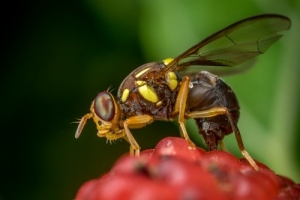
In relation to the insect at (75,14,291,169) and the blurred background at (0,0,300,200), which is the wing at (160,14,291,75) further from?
the blurred background at (0,0,300,200)

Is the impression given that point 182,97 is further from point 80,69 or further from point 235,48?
point 80,69

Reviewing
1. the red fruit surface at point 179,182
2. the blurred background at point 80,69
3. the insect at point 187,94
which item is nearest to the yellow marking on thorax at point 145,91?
the insect at point 187,94

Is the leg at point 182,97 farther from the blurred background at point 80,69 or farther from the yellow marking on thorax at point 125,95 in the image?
the blurred background at point 80,69

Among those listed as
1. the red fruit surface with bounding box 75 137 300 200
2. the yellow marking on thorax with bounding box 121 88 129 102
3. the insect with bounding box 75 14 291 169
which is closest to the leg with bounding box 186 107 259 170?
the insect with bounding box 75 14 291 169

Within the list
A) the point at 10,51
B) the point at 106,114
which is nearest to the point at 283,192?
the point at 106,114

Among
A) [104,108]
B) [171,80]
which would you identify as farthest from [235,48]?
[104,108]

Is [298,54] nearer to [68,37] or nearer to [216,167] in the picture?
[68,37]
